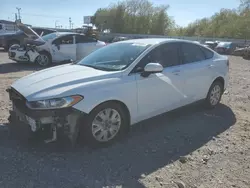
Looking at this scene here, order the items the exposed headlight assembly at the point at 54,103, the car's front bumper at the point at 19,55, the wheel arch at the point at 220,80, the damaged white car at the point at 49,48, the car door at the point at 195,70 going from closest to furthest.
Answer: the exposed headlight assembly at the point at 54,103 → the car door at the point at 195,70 → the wheel arch at the point at 220,80 → the car's front bumper at the point at 19,55 → the damaged white car at the point at 49,48

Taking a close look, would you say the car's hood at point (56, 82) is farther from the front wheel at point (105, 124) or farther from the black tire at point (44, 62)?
the black tire at point (44, 62)

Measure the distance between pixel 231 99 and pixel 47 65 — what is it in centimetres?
800

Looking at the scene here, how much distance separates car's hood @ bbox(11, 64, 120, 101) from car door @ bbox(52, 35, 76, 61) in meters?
7.76

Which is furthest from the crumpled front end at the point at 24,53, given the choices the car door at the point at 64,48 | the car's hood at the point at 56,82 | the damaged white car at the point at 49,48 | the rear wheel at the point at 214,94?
the rear wheel at the point at 214,94

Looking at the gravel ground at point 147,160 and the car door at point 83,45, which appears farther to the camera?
the car door at point 83,45

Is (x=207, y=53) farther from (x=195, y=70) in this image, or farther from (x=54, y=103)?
(x=54, y=103)

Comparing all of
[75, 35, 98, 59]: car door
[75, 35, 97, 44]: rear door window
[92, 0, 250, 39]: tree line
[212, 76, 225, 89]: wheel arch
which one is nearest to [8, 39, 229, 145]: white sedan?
[212, 76, 225, 89]: wheel arch

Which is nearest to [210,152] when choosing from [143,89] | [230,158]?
[230,158]

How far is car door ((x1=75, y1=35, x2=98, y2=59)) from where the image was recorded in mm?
12078

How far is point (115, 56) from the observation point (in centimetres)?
437

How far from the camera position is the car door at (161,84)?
4.02m

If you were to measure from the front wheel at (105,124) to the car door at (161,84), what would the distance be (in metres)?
0.38

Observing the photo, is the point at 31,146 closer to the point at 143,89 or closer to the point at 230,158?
the point at 143,89

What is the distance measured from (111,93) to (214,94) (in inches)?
113
